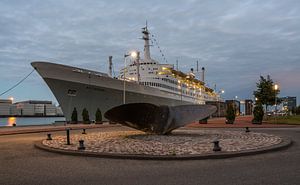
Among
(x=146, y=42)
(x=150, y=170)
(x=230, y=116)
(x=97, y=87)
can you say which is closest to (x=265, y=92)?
(x=230, y=116)

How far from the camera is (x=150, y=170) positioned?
8.38 meters

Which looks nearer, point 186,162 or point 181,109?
point 186,162

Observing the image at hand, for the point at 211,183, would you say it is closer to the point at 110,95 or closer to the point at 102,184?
the point at 102,184

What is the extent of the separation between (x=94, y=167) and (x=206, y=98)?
81637mm

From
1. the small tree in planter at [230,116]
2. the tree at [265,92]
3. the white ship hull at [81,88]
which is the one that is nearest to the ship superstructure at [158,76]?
the white ship hull at [81,88]

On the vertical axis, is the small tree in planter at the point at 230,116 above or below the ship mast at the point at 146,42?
below

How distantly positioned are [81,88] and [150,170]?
32.6 metres

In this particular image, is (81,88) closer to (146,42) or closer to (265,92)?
(265,92)

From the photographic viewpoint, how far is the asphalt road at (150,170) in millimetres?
7000

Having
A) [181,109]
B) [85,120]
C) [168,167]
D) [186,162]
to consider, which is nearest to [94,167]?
[168,167]

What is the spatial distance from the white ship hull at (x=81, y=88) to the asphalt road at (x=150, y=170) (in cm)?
2706

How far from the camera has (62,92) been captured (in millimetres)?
38531

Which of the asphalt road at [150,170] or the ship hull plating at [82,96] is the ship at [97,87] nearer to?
the ship hull plating at [82,96]

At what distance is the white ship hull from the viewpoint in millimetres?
37094
